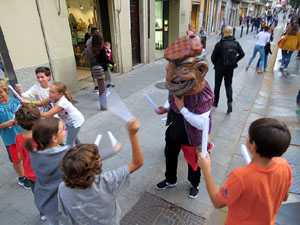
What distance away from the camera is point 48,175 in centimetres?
168

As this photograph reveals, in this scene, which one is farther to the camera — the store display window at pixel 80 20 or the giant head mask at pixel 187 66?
the store display window at pixel 80 20

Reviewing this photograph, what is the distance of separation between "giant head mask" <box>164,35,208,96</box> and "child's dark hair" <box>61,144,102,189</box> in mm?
1148

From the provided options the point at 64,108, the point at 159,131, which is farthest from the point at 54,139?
the point at 159,131

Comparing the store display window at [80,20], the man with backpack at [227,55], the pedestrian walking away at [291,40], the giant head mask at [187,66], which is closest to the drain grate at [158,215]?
the giant head mask at [187,66]

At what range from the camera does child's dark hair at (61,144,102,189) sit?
128 cm

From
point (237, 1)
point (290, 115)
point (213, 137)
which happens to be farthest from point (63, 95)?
point (237, 1)

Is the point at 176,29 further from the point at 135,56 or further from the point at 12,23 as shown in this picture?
the point at 12,23

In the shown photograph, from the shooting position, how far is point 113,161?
11.1 ft

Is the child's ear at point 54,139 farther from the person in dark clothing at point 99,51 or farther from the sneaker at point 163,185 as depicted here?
the person in dark clothing at point 99,51

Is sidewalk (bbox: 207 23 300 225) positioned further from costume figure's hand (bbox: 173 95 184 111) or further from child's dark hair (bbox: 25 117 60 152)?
child's dark hair (bbox: 25 117 60 152)

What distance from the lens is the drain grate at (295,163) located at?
114 inches

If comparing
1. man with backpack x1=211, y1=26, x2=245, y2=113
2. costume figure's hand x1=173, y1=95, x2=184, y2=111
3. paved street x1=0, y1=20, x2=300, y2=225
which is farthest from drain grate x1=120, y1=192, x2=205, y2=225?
man with backpack x1=211, y1=26, x2=245, y2=113

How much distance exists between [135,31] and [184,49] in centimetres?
778

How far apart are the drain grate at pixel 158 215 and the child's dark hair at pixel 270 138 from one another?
153 centimetres
